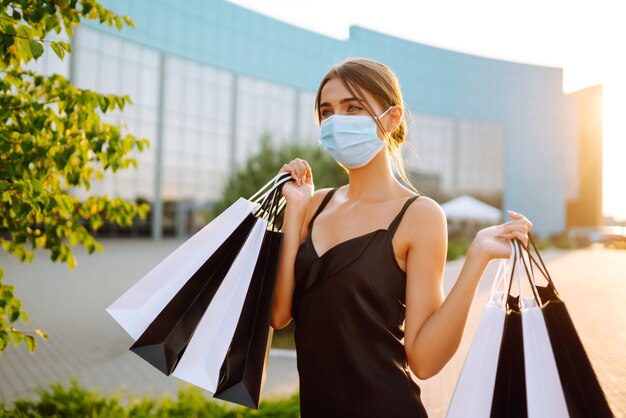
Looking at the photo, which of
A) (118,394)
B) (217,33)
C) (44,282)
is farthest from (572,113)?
(118,394)

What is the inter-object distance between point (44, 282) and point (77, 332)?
6.76 m

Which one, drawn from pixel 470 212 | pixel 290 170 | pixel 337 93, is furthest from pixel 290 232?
pixel 470 212

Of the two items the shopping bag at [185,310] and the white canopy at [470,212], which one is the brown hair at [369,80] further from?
the white canopy at [470,212]

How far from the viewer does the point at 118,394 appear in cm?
484

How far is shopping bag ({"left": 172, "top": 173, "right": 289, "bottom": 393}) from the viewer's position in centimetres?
170

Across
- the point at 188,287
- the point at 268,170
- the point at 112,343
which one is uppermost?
the point at 268,170

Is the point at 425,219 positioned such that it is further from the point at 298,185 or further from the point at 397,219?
the point at 298,185

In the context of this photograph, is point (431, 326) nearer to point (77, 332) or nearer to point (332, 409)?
point (332, 409)

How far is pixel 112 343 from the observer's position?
869 cm

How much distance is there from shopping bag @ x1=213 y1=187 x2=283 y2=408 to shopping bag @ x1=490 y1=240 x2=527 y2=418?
723 millimetres

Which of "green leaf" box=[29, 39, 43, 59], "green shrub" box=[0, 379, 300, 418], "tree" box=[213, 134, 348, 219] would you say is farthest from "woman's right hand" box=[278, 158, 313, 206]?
"tree" box=[213, 134, 348, 219]

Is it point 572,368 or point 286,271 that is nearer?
point 572,368

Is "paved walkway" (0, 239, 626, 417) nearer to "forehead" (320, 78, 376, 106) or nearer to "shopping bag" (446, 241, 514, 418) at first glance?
"shopping bag" (446, 241, 514, 418)

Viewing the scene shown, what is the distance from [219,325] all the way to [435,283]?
71cm
